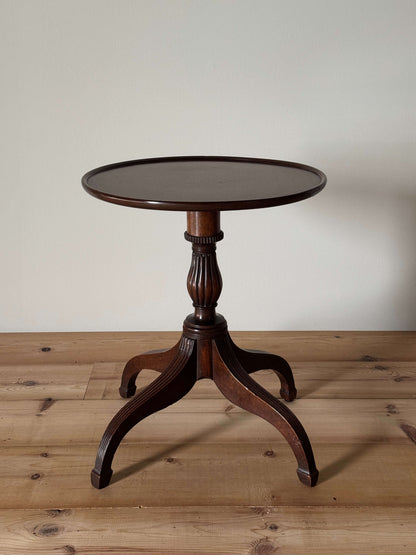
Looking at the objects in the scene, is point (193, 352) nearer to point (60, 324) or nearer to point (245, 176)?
point (245, 176)

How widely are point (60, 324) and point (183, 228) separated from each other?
2.01ft

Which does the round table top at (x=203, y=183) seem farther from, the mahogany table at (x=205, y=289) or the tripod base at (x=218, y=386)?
the tripod base at (x=218, y=386)

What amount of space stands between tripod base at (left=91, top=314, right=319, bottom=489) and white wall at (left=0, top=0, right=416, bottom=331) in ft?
2.10

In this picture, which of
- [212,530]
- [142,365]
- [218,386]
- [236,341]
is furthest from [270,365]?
[212,530]

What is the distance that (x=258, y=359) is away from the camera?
7.11 feet

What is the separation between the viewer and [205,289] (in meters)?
1.95

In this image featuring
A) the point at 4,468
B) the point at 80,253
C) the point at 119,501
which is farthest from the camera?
the point at 80,253

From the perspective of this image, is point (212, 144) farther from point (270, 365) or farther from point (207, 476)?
point (207, 476)

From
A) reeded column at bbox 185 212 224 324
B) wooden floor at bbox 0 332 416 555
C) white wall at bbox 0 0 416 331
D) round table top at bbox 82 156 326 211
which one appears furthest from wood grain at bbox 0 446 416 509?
white wall at bbox 0 0 416 331

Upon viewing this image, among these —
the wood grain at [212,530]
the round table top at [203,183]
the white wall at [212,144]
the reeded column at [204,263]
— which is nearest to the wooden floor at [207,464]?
the wood grain at [212,530]

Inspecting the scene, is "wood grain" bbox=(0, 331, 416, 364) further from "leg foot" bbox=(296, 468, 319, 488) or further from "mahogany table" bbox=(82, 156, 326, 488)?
"leg foot" bbox=(296, 468, 319, 488)

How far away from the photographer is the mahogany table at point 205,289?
5.79ft

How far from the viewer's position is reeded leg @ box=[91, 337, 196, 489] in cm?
183

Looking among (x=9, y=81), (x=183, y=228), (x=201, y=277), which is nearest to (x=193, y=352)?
(x=201, y=277)
